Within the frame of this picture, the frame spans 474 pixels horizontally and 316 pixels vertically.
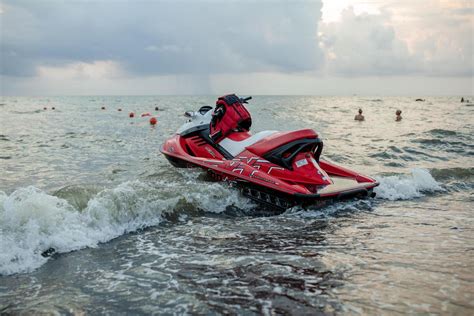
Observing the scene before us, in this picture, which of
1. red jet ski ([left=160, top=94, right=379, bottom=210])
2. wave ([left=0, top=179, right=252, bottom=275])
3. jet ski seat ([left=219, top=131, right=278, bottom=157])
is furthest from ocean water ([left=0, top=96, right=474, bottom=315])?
jet ski seat ([left=219, top=131, right=278, bottom=157])

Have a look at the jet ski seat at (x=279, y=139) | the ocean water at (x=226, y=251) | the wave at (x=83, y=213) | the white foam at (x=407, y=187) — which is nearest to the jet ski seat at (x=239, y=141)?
the jet ski seat at (x=279, y=139)

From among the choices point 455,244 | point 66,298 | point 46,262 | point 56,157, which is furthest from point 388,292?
point 56,157

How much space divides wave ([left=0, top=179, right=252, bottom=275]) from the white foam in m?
2.87

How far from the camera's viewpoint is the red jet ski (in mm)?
7145

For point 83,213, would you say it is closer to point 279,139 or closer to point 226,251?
point 226,251

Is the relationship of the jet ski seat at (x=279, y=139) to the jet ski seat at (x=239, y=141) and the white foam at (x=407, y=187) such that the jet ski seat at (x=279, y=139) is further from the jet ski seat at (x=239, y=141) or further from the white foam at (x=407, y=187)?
the white foam at (x=407, y=187)

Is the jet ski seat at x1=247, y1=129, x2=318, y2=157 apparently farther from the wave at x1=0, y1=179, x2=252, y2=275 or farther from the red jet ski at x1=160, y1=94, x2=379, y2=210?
the wave at x1=0, y1=179, x2=252, y2=275

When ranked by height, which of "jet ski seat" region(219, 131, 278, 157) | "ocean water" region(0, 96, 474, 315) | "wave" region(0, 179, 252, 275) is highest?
"jet ski seat" region(219, 131, 278, 157)

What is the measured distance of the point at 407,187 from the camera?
344 inches

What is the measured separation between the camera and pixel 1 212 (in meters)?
5.59

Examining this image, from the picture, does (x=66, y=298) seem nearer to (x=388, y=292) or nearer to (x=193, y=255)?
(x=193, y=255)

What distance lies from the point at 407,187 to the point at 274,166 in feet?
10.1

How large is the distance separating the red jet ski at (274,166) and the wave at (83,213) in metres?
0.49

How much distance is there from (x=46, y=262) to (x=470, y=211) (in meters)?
6.55
